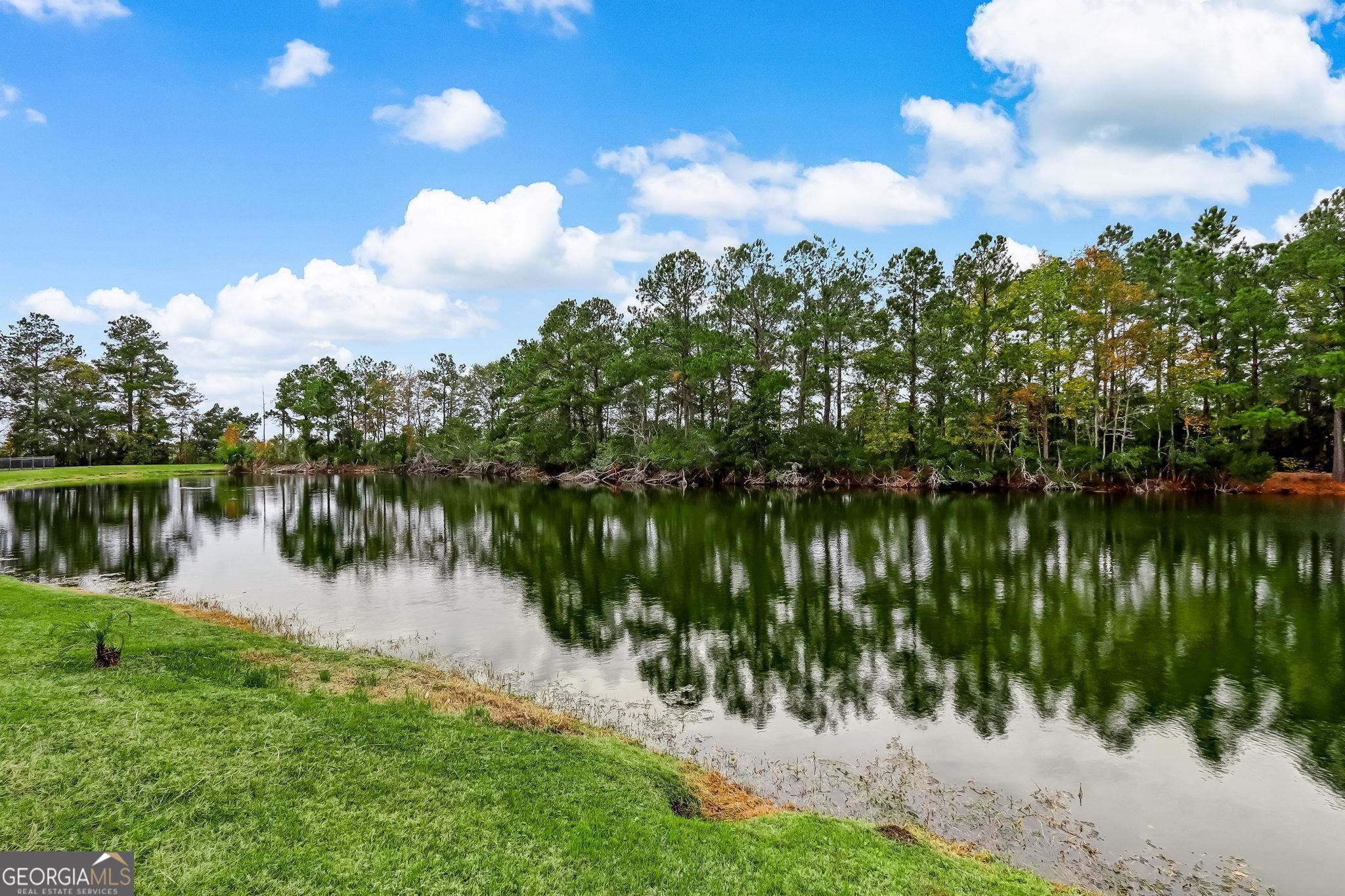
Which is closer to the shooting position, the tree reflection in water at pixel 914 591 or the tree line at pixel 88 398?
the tree reflection in water at pixel 914 591

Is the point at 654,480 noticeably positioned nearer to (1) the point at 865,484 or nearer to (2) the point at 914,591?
(1) the point at 865,484

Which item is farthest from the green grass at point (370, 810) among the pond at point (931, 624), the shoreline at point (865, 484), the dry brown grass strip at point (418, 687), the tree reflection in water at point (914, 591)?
the shoreline at point (865, 484)

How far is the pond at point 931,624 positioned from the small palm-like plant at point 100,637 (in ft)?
14.5

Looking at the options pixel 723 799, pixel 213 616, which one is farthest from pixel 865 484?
pixel 723 799

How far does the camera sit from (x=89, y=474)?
2557 inches

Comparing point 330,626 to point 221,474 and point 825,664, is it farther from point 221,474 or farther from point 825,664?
point 221,474

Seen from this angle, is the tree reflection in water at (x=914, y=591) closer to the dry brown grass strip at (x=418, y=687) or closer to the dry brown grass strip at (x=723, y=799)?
the dry brown grass strip at (x=723, y=799)

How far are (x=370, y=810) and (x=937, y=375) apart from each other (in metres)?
52.0

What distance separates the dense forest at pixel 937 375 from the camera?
141 ft

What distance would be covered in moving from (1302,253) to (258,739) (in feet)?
190

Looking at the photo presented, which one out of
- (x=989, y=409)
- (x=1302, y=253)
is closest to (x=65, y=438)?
(x=989, y=409)

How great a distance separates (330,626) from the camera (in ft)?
47.6

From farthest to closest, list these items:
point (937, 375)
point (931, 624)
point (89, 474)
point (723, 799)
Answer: point (89, 474) < point (937, 375) < point (931, 624) < point (723, 799)
